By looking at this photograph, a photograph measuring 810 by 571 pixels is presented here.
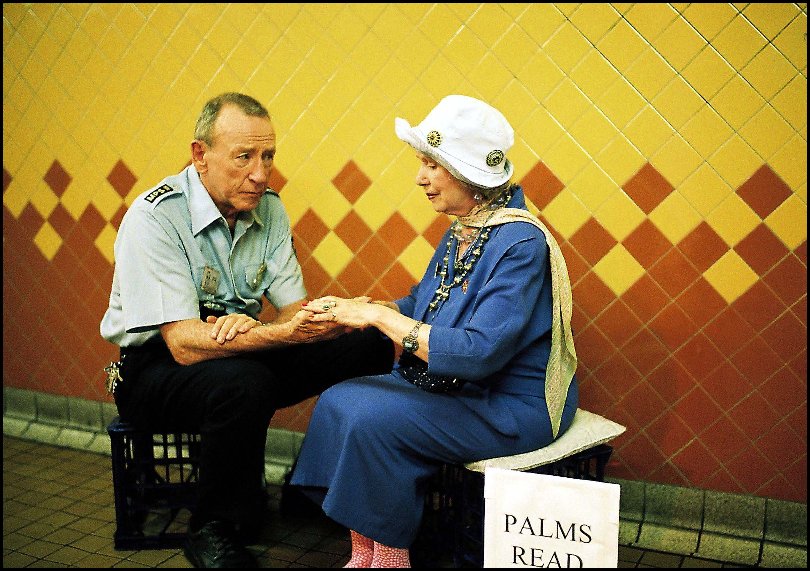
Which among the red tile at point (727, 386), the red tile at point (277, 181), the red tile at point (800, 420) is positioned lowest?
the red tile at point (800, 420)

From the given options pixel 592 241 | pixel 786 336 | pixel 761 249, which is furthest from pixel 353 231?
pixel 786 336

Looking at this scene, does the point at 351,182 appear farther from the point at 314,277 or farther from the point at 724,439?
the point at 724,439

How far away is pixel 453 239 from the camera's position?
2.29m

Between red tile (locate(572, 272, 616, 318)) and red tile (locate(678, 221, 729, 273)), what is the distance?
0.29m

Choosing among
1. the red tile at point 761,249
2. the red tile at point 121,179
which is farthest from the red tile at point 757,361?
the red tile at point 121,179

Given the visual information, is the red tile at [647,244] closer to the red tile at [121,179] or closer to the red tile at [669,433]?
the red tile at [669,433]

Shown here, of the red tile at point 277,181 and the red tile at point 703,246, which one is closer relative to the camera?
the red tile at point 703,246

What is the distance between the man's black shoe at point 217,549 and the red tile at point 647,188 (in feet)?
5.66

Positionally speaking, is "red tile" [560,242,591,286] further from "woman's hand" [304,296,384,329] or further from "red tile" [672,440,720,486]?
"woman's hand" [304,296,384,329]

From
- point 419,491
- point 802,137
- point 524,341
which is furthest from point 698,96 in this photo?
point 419,491

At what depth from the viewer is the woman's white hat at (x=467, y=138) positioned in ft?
6.82

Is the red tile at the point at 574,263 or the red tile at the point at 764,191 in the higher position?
the red tile at the point at 764,191

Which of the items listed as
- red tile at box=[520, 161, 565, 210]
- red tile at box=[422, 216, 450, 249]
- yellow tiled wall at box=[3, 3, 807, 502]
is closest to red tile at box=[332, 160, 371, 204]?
yellow tiled wall at box=[3, 3, 807, 502]

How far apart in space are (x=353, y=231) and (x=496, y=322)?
1.15 metres
